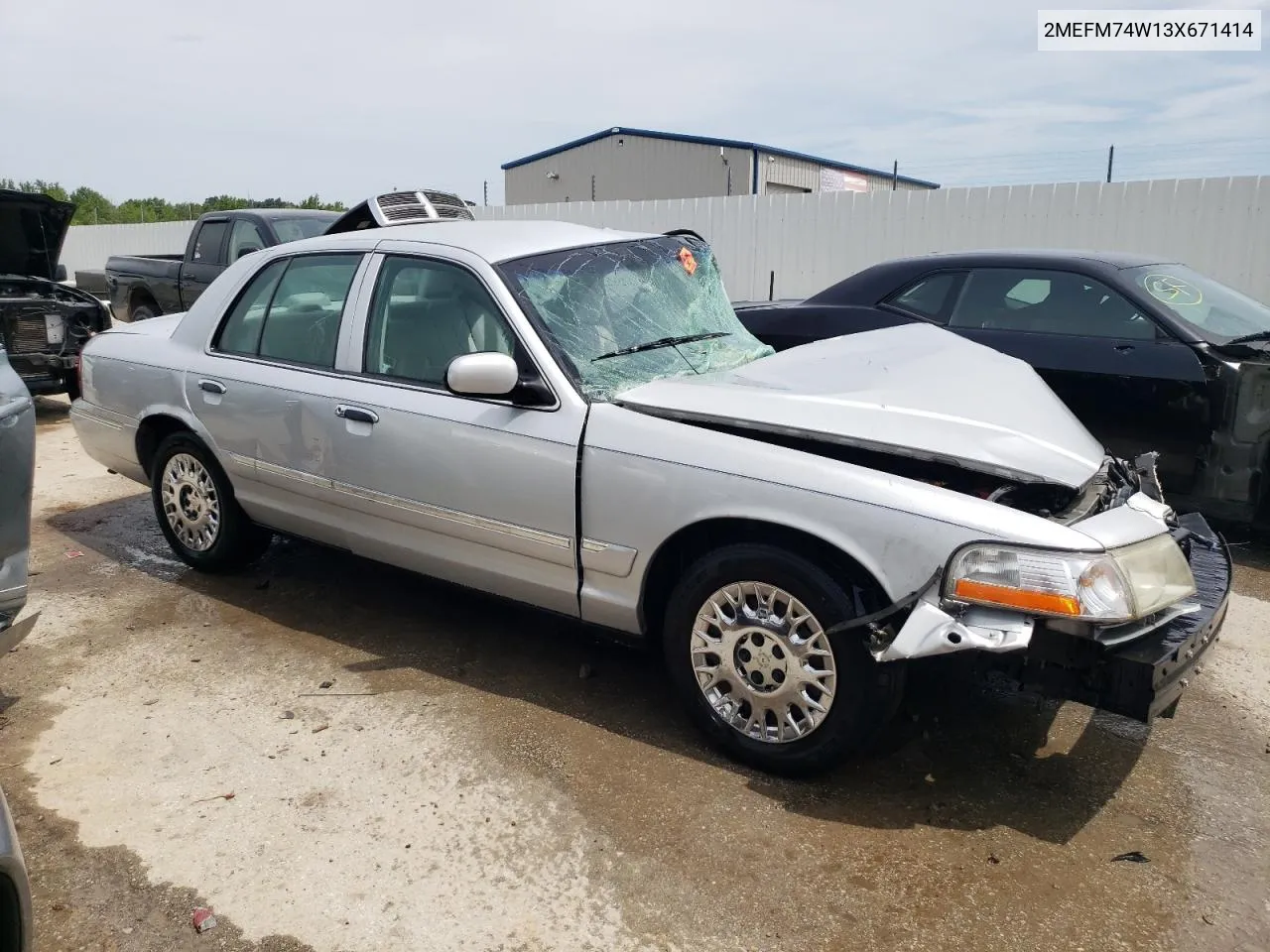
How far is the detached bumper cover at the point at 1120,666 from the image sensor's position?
8.93ft

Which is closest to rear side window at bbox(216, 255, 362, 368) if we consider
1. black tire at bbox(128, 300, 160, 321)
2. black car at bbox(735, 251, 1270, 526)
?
black car at bbox(735, 251, 1270, 526)

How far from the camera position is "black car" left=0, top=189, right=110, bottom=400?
28.8 feet

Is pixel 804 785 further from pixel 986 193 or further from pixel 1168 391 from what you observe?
pixel 986 193

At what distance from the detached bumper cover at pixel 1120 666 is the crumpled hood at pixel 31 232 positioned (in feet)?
30.0

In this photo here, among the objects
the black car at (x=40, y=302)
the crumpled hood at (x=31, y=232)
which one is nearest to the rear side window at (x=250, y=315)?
the black car at (x=40, y=302)

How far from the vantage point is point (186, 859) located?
9.47 ft

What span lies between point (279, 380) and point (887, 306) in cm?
376

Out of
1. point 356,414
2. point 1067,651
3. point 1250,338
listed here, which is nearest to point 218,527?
point 356,414

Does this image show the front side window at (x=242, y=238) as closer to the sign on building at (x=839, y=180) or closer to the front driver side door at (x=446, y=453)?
the front driver side door at (x=446, y=453)

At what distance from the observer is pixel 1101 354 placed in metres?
5.53

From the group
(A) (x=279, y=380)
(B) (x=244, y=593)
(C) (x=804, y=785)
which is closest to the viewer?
(C) (x=804, y=785)

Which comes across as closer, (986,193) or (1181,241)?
(1181,241)

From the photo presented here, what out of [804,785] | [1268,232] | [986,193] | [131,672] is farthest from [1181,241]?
[131,672]

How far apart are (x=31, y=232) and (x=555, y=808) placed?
880cm
